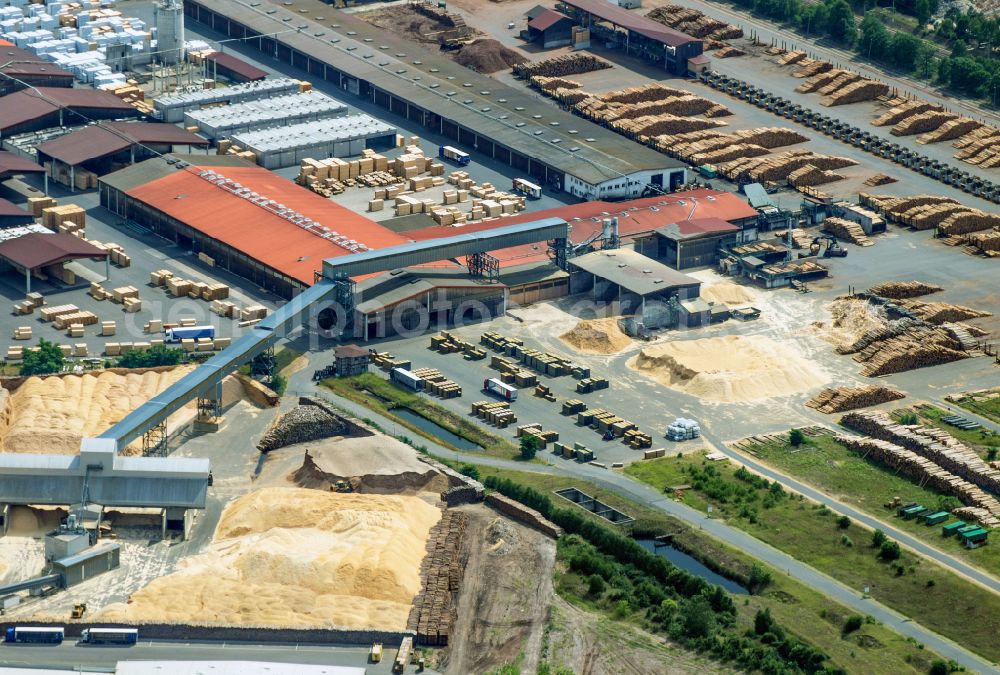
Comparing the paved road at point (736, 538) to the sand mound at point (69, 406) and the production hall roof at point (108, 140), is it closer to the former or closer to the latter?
the sand mound at point (69, 406)

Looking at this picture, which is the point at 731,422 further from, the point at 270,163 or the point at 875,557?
the point at 270,163

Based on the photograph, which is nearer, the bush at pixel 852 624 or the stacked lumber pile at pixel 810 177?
the bush at pixel 852 624

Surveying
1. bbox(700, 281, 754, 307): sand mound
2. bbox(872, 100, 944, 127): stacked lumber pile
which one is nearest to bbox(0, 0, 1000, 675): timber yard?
bbox(700, 281, 754, 307): sand mound

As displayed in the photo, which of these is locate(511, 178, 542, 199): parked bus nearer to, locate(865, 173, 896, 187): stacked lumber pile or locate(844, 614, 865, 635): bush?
locate(865, 173, 896, 187): stacked lumber pile

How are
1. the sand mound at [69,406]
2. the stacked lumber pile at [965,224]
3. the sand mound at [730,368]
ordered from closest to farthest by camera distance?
the sand mound at [69,406]
the sand mound at [730,368]
the stacked lumber pile at [965,224]

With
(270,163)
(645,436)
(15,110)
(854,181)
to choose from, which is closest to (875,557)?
(645,436)

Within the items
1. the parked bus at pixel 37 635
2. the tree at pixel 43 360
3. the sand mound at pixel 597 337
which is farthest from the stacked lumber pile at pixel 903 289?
the parked bus at pixel 37 635

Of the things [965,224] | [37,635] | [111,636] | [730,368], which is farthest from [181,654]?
[965,224]
